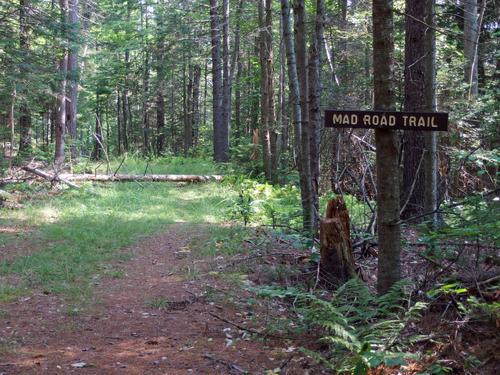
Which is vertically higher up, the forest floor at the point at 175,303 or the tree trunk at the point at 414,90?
the tree trunk at the point at 414,90

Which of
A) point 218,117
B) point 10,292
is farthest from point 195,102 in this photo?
point 10,292

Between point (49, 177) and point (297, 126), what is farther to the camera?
point (49, 177)

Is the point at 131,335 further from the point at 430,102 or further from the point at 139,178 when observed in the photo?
the point at 139,178

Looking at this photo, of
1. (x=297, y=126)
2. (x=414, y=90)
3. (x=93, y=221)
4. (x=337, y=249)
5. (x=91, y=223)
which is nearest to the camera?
(x=337, y=249)

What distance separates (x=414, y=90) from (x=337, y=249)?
14.1 feet

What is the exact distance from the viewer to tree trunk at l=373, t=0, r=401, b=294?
473cm

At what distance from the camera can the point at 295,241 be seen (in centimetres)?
814

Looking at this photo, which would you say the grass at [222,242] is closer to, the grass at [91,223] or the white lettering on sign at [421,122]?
the grass at [91,223]

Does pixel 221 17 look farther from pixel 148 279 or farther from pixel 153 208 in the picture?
pixel 148 279

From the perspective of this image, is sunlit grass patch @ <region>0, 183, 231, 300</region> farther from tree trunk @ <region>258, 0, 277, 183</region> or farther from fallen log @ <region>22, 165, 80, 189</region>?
tree trunk @ <region>258, 0, 277, 183</region>

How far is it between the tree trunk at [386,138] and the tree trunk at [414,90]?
13.5 ft

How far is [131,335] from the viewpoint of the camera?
5.36m

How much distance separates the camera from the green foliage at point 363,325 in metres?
3.71

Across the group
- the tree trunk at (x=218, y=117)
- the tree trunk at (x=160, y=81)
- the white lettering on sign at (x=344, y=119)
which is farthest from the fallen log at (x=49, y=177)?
the white lettering on sign at (x=344, y=119)
